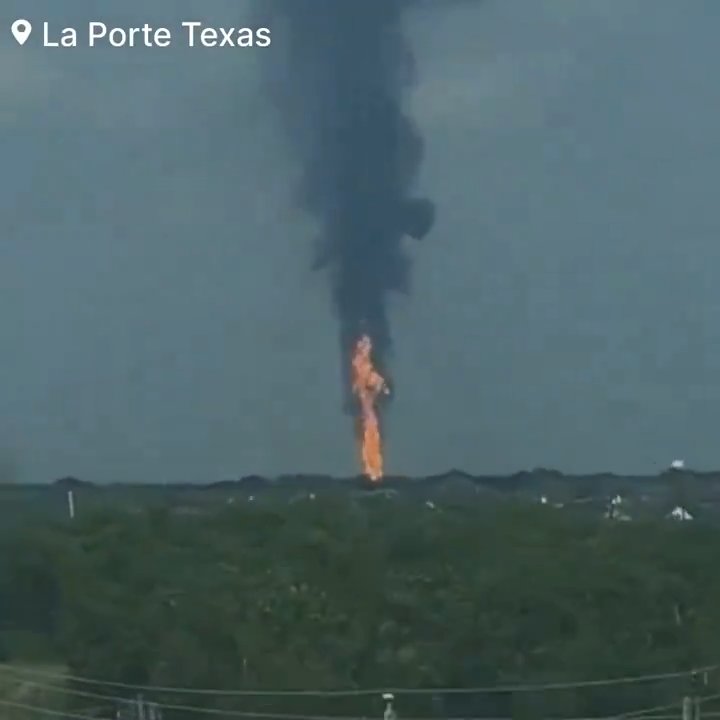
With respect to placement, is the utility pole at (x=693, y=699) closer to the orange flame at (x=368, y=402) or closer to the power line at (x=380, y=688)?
the power line at (x=380, y=688)

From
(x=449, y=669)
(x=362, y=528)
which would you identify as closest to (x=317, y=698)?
(x=449, y=669)

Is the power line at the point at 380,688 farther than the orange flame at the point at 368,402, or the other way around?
the orange flame at the point at 368,402

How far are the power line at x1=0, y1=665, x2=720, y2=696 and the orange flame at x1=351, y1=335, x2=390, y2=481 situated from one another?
65.3 inches

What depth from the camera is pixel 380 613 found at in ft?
22.6

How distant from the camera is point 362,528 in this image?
7.40 meters

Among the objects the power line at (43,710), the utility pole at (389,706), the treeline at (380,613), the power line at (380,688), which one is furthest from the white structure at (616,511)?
the power line at (43,710)

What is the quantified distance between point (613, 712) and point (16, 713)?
7.83 ft

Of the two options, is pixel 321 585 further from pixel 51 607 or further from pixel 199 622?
pixel 51 607

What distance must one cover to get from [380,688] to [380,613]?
38 cm

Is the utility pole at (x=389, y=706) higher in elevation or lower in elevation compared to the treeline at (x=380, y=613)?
lower

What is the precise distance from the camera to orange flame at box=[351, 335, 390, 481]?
26.9 feet

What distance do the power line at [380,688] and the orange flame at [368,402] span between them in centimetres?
166

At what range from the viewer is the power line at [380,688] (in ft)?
21.4

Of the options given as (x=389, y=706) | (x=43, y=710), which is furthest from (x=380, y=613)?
(x=43, y=710)
